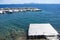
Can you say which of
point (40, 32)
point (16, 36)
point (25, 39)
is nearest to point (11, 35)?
point (16, 36)

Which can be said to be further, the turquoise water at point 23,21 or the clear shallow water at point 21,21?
the turquoise water at point 23,21

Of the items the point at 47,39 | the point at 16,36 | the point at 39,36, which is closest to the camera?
the point at 47,39

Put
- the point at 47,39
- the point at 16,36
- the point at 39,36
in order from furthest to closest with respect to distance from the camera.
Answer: the point at 16,36
the point at 39,36
the point at 47,39

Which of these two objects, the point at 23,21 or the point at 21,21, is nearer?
the point at 23,21

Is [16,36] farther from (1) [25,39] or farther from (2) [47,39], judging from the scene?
(2) [47,39]

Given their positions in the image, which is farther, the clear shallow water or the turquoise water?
the turquoise water

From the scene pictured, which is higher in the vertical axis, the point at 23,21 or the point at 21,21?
the point at 23,21

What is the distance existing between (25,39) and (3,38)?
3621mm

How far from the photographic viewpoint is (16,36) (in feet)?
98.8

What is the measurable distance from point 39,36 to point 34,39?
4.14 feet

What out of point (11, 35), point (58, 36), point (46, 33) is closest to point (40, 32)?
point (46, 33)

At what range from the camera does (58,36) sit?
28.0 metres

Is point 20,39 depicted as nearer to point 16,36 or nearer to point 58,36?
point 16,36

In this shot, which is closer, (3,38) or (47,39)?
(47,39)
